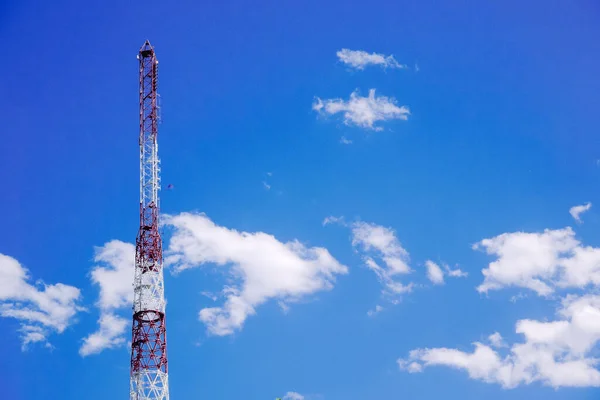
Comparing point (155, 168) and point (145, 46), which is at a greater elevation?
point (145, 46)

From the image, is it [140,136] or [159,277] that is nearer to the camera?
[159,277]

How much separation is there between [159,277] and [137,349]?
1058 cm

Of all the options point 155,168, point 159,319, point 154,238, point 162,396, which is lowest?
point 162,396

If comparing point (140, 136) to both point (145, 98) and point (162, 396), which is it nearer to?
point (145, 98)

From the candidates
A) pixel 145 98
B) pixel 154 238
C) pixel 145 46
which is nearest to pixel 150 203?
pixel 154 238

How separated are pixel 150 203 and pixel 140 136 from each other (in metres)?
11.1

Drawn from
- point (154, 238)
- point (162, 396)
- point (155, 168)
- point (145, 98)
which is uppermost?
point (145, 98)

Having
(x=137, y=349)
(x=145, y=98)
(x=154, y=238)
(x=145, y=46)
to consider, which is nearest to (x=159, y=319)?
(x=137, y=349)

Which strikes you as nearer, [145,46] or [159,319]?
[159,319]

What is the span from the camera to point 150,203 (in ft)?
386

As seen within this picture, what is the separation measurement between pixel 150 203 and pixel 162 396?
2831 cm

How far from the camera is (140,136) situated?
121000 mm

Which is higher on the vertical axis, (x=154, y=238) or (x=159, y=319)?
(x=154, y=238)

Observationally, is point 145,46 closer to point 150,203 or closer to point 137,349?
point 150,203
